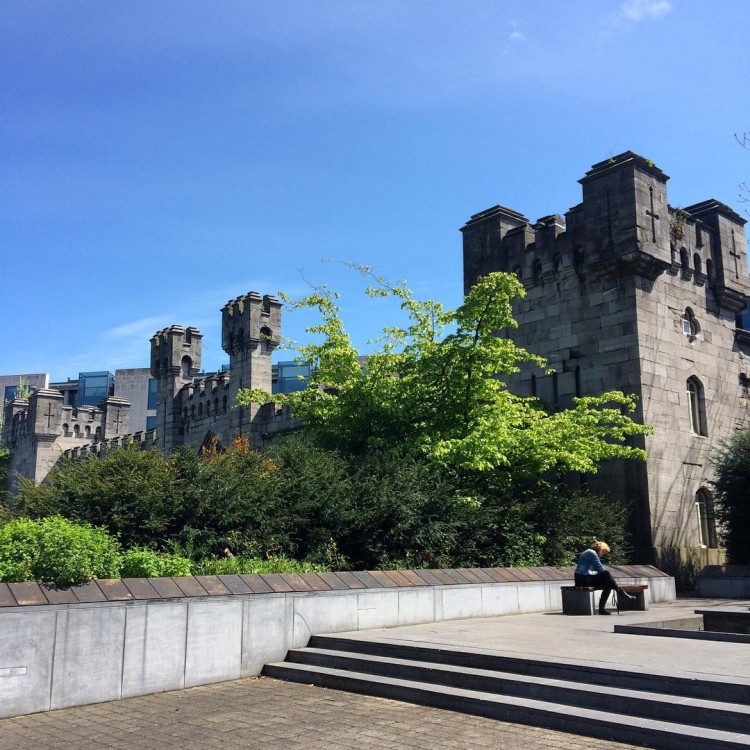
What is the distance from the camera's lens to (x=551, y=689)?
8.17 m

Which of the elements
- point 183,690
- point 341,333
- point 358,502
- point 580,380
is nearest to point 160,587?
point 183,690

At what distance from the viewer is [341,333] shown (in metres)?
20.3

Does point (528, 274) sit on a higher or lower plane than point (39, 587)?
higher

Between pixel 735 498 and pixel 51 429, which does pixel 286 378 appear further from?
pixel 735 498

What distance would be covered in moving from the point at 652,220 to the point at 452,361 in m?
8.89

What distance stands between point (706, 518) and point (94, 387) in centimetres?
6878

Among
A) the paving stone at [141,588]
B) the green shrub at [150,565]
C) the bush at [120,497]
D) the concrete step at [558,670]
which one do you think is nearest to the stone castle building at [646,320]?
the bush at [120,497]

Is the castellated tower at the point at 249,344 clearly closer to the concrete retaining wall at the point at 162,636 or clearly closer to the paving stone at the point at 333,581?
the paving stone at the point at 333,581

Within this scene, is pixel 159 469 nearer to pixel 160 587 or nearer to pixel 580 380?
pixel 160 587

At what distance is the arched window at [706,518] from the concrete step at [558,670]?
15.1 meters

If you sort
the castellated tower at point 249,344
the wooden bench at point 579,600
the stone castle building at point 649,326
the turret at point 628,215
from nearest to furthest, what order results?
the wooden bench at point 579,600
the stone castle building at point 649,326
the turret at point 628,215
the castellated tower at point 249,344

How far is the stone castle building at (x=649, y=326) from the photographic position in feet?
71.2

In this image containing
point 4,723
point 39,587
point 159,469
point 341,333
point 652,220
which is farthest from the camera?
point 652,220

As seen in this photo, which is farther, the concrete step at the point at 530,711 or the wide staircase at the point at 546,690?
the wide staircase at the point at 546,690
